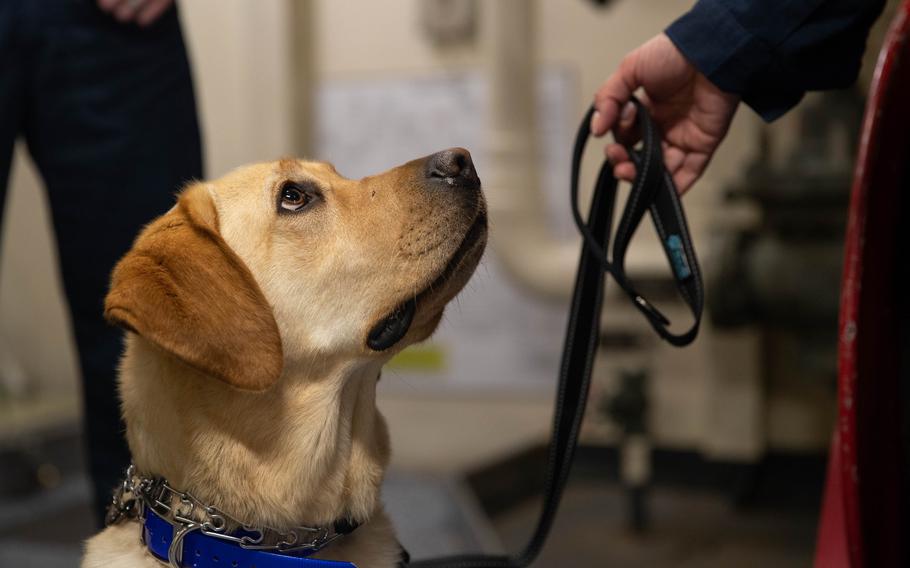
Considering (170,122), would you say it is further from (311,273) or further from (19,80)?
(311,273)

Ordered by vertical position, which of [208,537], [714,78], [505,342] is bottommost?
[505,342]

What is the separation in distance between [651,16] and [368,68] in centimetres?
111

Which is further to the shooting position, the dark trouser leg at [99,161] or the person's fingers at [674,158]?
the dark trouser leg at [99,161]

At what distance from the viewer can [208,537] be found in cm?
96

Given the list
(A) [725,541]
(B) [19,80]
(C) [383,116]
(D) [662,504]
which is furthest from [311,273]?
(C) [383,116]

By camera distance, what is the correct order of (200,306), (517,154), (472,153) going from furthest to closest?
(472,153), (517,154), (200,306)

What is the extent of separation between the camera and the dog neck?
98cm

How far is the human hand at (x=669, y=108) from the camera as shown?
3.98 feet

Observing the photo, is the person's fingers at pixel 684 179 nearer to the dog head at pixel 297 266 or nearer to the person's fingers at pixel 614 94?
the person's fingers at pixel 614 94

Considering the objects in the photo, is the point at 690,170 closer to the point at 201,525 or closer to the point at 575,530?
the point at 201,525

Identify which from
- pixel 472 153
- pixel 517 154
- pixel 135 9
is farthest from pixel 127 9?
pixel 472 153

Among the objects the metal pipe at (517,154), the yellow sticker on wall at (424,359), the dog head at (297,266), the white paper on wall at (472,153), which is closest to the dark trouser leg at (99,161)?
the dog head at (297,266)

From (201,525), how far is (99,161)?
71cm

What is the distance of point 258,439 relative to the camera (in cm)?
101
